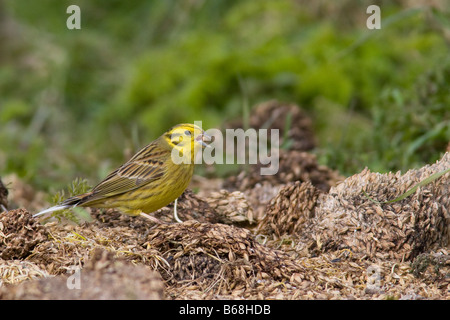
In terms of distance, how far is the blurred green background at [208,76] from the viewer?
24.7 ft

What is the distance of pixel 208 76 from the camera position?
9977 mm

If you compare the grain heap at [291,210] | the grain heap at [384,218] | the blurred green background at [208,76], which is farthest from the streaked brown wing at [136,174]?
the blurred green background at [208,76]

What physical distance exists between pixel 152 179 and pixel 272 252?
4.98ft

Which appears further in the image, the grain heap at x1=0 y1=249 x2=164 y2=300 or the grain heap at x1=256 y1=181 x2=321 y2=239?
the grain heap at x1=256 y1=181 x2=321 y2=239

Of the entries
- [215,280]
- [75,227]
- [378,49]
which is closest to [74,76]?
[378,49]

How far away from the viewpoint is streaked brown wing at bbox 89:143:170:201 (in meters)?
5.25

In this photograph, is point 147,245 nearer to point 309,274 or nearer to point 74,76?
point 309,274

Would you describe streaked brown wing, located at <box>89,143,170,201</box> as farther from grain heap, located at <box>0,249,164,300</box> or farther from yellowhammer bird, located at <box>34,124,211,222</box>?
grain heap, located at <box>0,249,164,300</box>

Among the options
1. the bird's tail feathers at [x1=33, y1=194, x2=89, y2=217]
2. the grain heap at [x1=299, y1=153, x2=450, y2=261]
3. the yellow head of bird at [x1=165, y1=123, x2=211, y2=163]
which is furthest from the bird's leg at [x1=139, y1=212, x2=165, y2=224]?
the grain heap at [x1=299, y1=153, x2=450, y2=261]

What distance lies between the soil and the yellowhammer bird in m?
0.22

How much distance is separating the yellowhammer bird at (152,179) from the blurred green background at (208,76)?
1839mm

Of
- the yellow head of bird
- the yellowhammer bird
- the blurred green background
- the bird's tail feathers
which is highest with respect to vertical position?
the blurred green background

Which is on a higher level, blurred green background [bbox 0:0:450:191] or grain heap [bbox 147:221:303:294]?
blurred green background [bbox 0:0:450:191]
